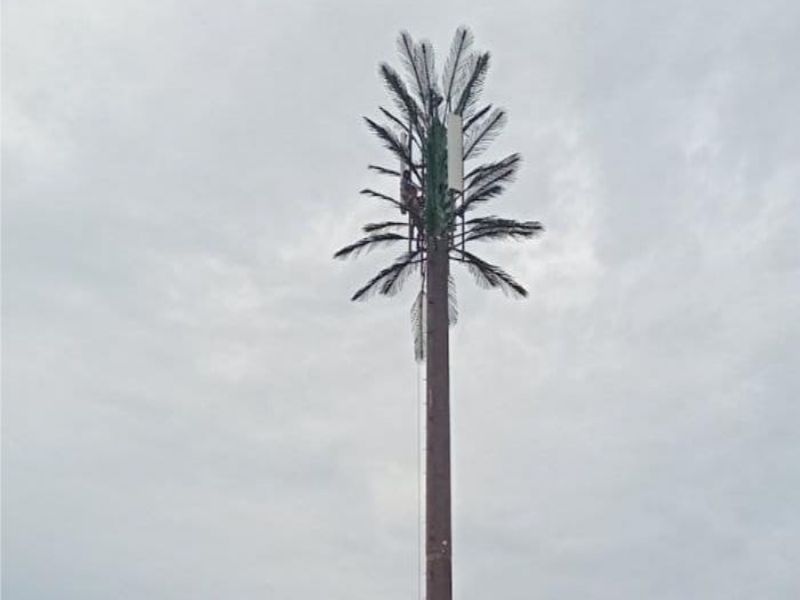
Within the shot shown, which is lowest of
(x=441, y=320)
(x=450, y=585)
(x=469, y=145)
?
(x=450, y=585)

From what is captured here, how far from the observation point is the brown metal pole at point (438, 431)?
2933 centimetres

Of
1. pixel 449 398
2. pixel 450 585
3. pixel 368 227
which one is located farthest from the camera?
pixel 368 227

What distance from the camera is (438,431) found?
30812mm

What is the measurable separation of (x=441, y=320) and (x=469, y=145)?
5223 mm

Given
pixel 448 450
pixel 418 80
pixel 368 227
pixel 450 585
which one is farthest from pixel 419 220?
pixel 450 585

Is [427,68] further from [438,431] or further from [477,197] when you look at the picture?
[438,431]

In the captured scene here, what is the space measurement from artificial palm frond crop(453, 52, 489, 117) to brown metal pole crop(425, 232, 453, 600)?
379 centimetres

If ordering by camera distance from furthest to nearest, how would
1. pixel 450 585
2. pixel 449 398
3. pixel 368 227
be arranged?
pixel 368 227 → pixel 449 398 → pixel 450 585

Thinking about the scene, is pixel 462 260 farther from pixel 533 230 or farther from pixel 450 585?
pixel 450 585

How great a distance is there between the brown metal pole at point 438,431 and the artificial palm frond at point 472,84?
149 inches

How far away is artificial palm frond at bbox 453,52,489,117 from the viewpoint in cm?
3434

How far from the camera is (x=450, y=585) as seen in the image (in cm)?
2927

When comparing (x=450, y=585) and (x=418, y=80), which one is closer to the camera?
(x=450, y=585)

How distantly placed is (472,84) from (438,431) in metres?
9.85
